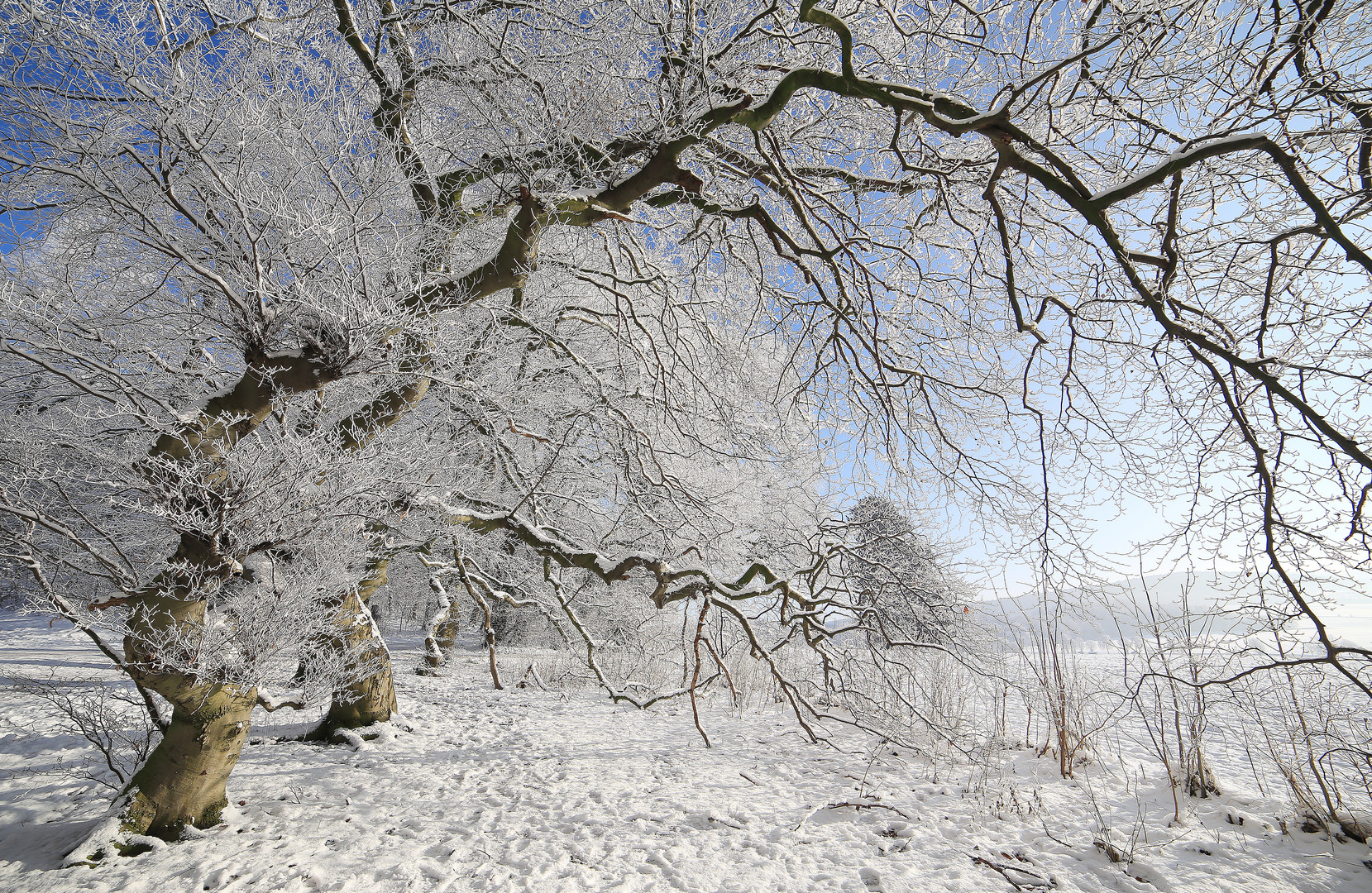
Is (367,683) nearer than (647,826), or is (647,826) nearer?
(647,826)

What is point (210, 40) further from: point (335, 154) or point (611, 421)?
point (611, 421)

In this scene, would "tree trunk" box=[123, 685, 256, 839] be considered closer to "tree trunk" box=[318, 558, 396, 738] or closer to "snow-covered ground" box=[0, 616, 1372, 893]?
"snow-covered ground" box=[0, 616, 1372, 893]

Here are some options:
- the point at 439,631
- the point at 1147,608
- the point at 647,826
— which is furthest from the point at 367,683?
the point at 1147,608

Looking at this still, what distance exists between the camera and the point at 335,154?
3.15 m

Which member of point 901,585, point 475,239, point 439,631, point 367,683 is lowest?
point 367,683

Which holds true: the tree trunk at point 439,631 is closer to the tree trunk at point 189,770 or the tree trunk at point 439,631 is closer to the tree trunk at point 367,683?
the tree trunk at point 367,683

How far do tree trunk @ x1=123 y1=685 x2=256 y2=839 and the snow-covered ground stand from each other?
162 millimetres

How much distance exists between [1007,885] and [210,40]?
6185 mm

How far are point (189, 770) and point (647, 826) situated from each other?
2676 millimetres

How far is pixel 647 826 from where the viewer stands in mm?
3561

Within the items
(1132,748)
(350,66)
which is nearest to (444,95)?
(350,66)

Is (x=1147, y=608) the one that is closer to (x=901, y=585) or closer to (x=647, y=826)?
(x=901, y=585)

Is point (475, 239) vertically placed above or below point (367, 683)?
above

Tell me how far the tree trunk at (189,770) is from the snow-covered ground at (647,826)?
0.53 ft
